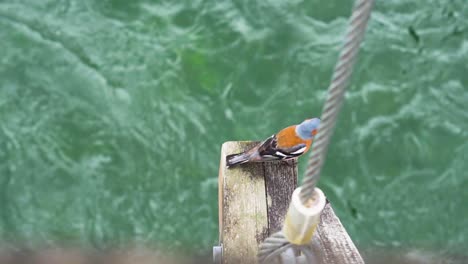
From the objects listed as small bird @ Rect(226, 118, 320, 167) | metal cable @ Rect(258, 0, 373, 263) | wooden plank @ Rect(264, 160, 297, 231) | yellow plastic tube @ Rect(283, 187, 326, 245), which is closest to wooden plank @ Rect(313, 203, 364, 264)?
wooden plank @ Rect(264, 160, 297, 231)

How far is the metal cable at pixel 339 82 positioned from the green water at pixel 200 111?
201 inches

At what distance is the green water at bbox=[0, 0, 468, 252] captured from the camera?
261 inches

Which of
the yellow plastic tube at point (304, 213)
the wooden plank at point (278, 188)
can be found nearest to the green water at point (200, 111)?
the wooden plank at point (278, 188)

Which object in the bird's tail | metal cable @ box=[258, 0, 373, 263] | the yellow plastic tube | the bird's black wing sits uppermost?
the bird's black wing

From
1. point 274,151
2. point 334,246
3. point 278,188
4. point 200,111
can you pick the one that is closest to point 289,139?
point 274,151

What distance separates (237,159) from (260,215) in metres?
0.43

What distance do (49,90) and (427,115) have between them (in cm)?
588

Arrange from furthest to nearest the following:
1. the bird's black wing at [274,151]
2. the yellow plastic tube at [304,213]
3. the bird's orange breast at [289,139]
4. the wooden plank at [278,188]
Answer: the bird's orange breast at [289,139] → the bird's black wing at [274,151] → the wooden plank at [278,188] → the yellow plastic tube at [304,213]

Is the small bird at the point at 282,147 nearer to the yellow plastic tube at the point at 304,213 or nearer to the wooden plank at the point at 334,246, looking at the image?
the wooden plank at the point at 334,246

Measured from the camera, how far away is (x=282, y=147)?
11.6ft

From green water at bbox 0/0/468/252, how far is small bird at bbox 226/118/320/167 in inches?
113

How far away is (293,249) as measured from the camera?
1.85 m

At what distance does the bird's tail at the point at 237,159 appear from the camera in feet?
9.18

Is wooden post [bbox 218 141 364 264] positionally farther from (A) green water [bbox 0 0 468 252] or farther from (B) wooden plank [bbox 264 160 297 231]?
(A) green water [bbox 0 0 468 252]
